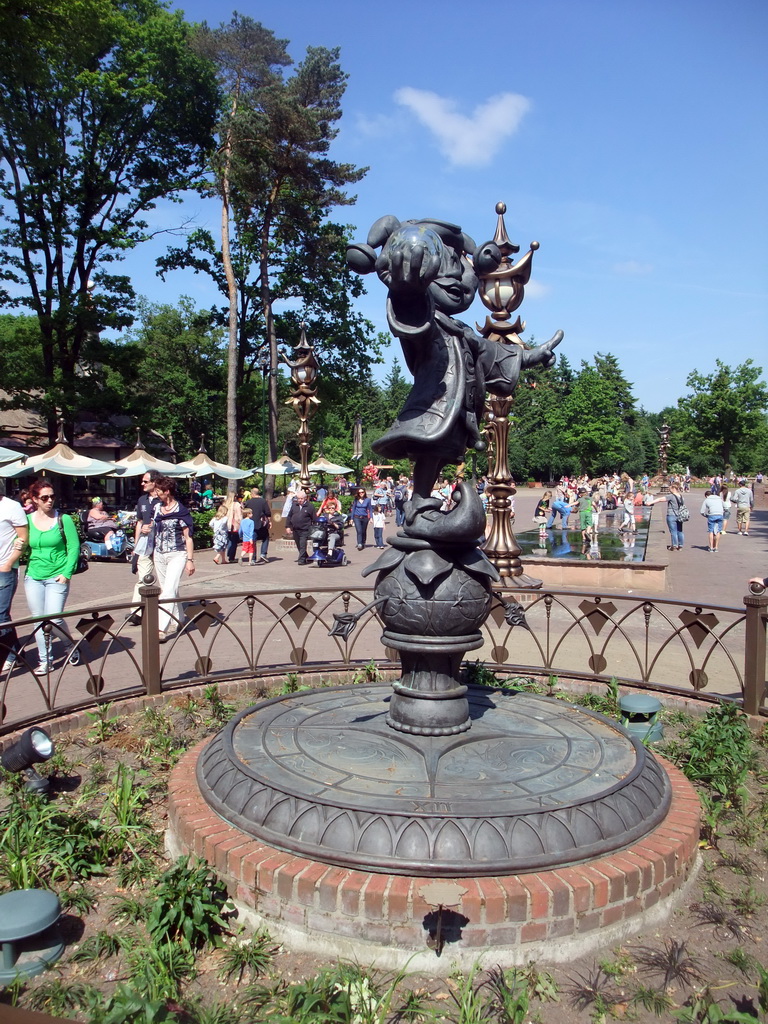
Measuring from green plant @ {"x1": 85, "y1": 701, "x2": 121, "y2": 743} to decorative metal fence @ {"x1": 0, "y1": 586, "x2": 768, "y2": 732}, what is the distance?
0.55ft

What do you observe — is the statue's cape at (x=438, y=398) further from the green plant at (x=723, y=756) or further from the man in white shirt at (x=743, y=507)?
the man in white shirt at (x=743, y=507)

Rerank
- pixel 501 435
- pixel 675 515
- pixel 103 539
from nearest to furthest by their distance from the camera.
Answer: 1. pixel 501 435
2. pixel 103 539
3. pixel 675 515

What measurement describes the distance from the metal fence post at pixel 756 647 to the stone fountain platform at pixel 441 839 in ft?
6.70

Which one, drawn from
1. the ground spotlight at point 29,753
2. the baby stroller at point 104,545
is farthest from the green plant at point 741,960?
the baby stroller at point 104,545

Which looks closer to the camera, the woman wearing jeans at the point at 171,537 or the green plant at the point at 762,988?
the green plant at the point at 762,988

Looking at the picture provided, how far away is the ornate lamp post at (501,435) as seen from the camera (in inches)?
433

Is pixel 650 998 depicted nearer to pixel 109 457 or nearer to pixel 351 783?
pixel 351 783

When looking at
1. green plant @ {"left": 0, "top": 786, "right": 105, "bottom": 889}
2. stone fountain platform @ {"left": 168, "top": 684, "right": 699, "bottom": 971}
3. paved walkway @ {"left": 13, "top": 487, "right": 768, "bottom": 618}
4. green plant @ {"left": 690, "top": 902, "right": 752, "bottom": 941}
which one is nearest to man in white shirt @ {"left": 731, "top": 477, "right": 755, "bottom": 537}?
paved walkway @ {"left": 13, "top": 487, "right": 768, "bottom": 618}

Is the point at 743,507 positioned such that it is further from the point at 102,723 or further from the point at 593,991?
the point at 593,991

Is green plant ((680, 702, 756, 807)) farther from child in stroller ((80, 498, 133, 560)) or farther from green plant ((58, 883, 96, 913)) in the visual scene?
child in stroller ((80, 498, 133, 560))

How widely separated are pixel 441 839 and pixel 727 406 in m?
59.1

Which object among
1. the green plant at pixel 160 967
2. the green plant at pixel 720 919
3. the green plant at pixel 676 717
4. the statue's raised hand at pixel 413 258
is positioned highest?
the statue's raised hand at pixel 413 258

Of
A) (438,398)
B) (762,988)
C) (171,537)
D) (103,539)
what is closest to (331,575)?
(103,539)

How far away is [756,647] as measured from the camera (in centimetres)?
581
